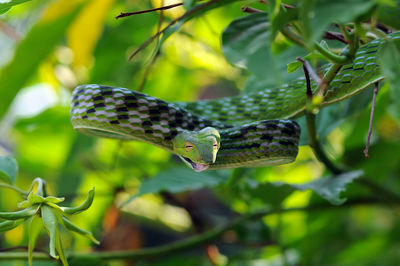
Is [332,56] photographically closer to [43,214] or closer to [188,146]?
[188,146]

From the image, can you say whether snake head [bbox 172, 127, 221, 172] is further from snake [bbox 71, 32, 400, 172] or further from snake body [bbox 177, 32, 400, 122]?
snake body [bbox 177, 32, 400, 122]

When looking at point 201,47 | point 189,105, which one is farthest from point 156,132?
point 201,47

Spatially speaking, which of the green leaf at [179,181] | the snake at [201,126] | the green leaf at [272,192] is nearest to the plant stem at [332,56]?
the snake at [201,126]

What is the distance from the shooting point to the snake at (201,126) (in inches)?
23.7

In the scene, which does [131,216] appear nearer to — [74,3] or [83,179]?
[83,179]

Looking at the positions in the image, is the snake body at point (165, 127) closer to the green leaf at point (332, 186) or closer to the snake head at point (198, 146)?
the snake head at point (198, 146)

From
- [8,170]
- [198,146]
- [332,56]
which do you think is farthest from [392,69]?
[8,170]

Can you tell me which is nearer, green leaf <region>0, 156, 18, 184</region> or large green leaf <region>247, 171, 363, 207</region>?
green leaf <region>0, 156, 18, 184</region>

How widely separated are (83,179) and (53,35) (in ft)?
1.61

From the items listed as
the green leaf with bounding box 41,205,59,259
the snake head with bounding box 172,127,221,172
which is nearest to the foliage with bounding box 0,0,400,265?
the green leaf with bounding box 41,205,59,259

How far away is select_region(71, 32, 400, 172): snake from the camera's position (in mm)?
603

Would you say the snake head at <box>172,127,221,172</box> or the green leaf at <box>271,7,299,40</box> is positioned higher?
the green leaf at <box>271,7,299,40</box>

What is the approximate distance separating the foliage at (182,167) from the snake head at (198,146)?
13cm

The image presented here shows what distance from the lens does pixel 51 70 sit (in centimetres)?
147
